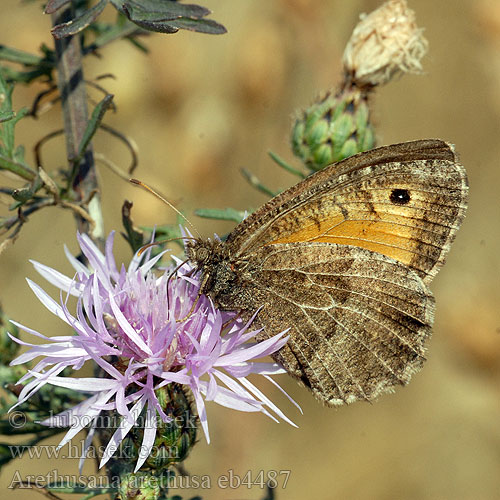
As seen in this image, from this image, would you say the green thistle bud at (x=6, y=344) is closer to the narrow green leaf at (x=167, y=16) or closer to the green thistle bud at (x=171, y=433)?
the green thistle bud at (x=171, y=433)

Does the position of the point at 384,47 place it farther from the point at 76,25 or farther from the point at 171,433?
the point at 171,433

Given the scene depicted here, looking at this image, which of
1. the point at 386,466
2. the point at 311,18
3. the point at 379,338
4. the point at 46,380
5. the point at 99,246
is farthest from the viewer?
the point at 386,466

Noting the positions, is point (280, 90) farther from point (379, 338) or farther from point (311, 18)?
point (379, 338)

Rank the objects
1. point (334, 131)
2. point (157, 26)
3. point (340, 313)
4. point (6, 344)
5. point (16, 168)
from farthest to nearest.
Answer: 1. point (334, 131)
2. point (6, 344)
3. point (340, 313)
4. point (16, 168)
5. point (157, 26)

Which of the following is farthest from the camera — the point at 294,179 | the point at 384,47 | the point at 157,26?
the point at 294,179

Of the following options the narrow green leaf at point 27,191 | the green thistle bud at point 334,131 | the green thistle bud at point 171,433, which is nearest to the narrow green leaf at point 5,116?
the narrow green leaf at point 27,191

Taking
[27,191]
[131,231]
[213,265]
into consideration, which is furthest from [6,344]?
[213,265]

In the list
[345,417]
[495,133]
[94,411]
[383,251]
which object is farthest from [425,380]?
[94,411]
